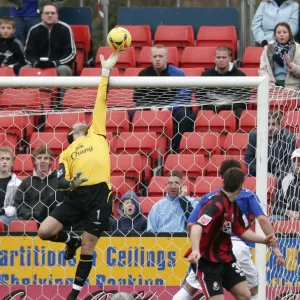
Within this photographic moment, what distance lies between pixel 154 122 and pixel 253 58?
216cm

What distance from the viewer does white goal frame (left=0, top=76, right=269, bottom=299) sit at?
930 cm

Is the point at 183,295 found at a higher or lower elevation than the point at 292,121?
lower

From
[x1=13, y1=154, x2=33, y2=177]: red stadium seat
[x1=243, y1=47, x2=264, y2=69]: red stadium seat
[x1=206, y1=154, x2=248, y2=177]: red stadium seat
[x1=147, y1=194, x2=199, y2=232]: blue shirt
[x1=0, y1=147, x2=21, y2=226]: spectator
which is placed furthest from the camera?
[x1=243, y1=47, x2=264, y2=69]: red stadium seat

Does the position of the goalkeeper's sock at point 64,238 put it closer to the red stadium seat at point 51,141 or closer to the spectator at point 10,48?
the red stadium seat at point 51,141

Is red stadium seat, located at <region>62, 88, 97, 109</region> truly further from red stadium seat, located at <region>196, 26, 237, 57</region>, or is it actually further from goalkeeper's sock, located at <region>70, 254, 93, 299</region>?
red stadium seat, located at <region>196, 26, 237, 57</region>

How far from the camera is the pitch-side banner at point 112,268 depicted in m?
10.0

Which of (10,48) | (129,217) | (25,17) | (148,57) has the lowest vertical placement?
(129,217)

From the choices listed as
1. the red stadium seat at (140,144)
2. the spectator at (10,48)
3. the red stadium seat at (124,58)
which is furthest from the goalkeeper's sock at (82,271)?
the red stadium seat at (124,58)

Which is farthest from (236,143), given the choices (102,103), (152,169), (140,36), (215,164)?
(140,36)

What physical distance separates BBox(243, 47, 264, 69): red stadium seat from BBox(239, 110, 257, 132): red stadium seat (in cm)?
181

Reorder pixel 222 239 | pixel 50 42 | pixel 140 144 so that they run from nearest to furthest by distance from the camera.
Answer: pixel 222 239 → pixel 140 144 → pixel 50 42

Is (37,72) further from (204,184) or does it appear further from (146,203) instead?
(204,184)

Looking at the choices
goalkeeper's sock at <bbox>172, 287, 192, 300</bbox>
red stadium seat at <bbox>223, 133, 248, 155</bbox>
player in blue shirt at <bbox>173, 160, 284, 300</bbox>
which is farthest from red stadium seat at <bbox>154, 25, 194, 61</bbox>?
goalkeeper's sock at <bbox>172, 287, 192, 300</bbox>

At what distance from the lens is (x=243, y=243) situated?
380 inches
